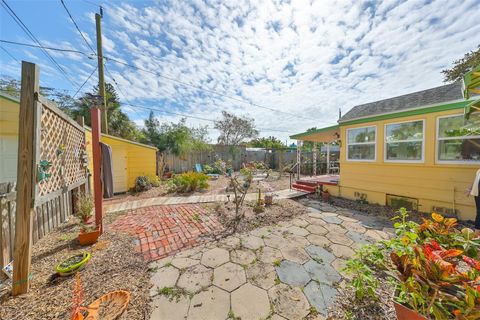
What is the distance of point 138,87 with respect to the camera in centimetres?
1008

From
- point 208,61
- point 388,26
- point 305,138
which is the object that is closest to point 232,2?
point 208,61

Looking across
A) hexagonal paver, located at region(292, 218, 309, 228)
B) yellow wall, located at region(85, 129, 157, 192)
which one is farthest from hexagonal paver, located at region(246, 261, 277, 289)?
yellow wall, located at region(85, 129, 157, 192)

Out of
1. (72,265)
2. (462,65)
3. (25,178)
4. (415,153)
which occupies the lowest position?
(72,265)

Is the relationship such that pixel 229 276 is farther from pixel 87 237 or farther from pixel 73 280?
pixel 87 237

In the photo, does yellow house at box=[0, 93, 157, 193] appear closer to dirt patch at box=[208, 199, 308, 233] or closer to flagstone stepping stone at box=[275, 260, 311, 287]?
dirt patch at box=[208, 199, 308, 233]

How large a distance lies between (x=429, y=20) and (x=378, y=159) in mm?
3949

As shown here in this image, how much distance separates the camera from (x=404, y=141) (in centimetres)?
521

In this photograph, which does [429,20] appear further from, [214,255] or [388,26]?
[214,255]

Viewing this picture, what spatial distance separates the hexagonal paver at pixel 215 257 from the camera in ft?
8.73

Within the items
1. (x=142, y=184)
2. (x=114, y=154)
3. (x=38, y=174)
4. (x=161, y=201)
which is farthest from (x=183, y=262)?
(x=114, y=154)

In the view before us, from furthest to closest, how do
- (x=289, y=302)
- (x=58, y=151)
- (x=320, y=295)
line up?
(x=58, y=151) → (x=320, y=295) → (x=289, y=302)

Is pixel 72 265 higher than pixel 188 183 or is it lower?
lower

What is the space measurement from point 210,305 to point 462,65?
64.5 feet

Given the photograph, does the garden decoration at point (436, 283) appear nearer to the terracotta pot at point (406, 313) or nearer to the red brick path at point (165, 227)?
the terracotta pot at point (406, 313)
